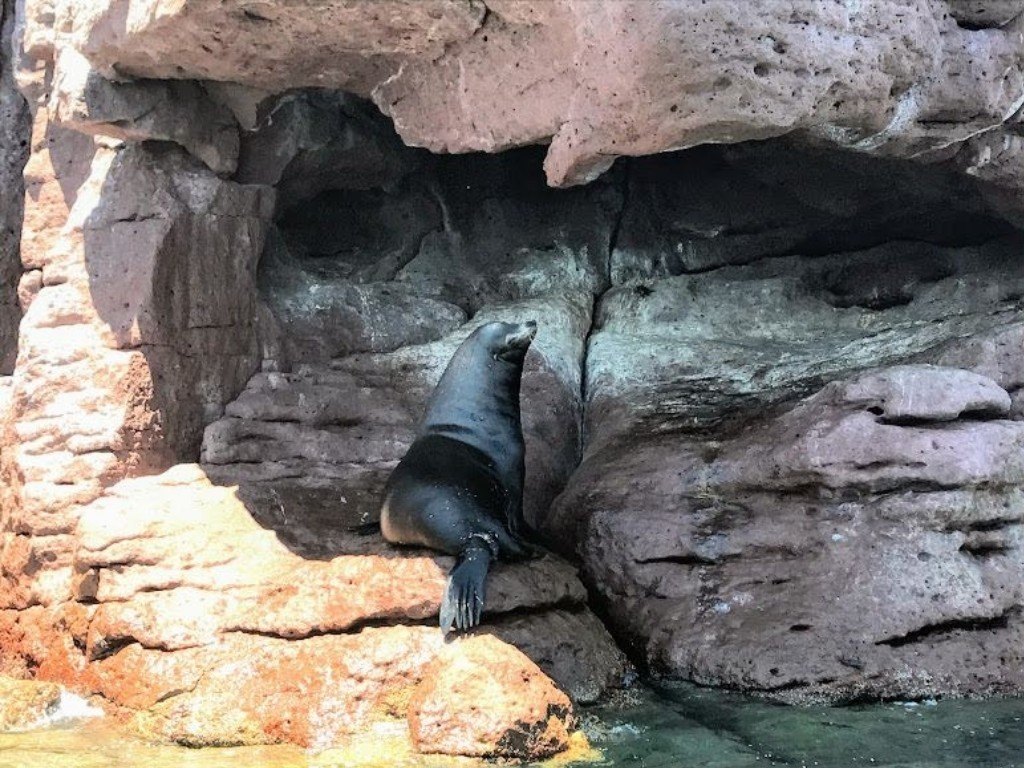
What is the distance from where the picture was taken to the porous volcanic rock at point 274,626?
4.22 metres

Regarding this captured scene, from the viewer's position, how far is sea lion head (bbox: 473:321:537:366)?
20.2 ft

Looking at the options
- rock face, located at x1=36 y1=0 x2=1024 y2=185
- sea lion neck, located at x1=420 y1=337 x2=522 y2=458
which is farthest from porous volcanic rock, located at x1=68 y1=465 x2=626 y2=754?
rock face, located at x1=36 y1=0 x2=1024 y2=185

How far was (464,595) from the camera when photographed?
4391mm

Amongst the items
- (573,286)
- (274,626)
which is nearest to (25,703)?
(274,626)

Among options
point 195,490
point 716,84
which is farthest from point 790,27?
point 195,490

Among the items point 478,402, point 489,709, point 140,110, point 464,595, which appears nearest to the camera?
point 489,709

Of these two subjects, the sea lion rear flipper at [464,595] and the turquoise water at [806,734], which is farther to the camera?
the sea lion rear flipper at [464,595]

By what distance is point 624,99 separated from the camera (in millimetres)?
4129

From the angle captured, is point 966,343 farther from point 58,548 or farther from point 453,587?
point 58,548

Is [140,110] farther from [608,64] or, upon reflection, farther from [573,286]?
[573,286]

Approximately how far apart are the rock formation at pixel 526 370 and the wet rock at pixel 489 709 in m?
0.01

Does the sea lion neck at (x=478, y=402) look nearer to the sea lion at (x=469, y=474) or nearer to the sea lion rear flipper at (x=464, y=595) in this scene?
the sea lion at (x=469, y=474)

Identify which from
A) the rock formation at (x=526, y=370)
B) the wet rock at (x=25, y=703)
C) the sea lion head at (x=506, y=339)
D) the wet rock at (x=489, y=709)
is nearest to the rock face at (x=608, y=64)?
the rock formation at (x=526, y=370)

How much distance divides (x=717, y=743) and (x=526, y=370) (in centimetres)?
303
